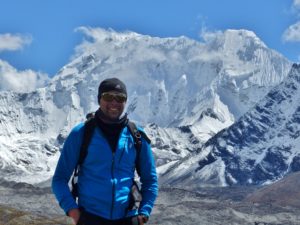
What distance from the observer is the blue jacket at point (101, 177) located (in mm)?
14242

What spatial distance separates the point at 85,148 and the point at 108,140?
0.45 metres

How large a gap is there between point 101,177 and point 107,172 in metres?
0.14

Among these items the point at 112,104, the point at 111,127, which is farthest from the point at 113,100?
the point at 111,127

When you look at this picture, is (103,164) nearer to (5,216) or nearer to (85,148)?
(85,148)

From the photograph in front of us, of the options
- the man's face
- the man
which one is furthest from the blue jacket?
the man's face

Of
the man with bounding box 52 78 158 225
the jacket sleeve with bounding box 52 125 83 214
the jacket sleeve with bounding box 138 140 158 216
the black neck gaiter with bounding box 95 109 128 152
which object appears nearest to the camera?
the man with bounding box 52 78 158 225

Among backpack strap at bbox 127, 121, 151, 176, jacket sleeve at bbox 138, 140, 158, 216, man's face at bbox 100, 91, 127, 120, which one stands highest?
man's face at bbox 100, 91, 127, 120

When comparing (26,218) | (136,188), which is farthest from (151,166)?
(26,218)

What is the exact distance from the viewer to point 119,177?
14.5 metres

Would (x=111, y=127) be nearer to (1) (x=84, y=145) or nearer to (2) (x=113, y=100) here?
(2) (x=113, y=100)

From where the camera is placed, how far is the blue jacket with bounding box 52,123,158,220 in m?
14.2

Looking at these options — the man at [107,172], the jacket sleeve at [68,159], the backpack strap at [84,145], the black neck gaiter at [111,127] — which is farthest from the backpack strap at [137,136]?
the jacket sleeve at [68,159]

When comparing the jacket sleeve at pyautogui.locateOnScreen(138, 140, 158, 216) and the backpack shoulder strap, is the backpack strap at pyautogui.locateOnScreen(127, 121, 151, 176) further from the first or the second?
the backpack shoulder strap

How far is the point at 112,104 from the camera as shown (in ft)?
48.4
